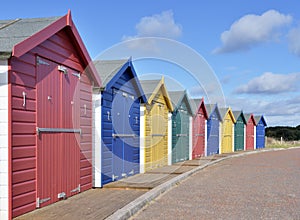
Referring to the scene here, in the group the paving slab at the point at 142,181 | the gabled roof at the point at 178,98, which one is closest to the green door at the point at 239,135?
the gabled roof at the point at 178,98

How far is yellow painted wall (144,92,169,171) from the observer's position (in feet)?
47.5

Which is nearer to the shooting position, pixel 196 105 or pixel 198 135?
pixel 196 105

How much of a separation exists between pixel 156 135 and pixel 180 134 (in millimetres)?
4322

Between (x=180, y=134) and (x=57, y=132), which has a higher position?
(x=57, y=132)

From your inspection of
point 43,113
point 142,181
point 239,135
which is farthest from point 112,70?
point 239,135

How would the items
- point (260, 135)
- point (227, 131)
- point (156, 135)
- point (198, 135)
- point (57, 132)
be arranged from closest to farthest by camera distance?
1. point (57, 132)
2. point (156, 135)
3. point (198, 135)
4. point (227, 131)
5. point (260, 135)

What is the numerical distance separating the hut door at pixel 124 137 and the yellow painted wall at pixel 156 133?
45.6 inches

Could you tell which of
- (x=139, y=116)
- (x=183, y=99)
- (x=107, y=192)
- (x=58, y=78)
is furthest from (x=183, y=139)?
(x=58, y=78)

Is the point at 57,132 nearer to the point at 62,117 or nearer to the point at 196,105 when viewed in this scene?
the point at 62,117

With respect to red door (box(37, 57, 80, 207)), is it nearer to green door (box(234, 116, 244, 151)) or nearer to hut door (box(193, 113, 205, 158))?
hut door (box(193, 113, 205, 158))

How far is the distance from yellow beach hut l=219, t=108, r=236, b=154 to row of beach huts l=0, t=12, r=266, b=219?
14639 millimetres

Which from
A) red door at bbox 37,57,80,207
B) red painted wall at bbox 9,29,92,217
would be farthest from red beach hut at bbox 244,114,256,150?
red painted wall at bbox 9,29,92,217

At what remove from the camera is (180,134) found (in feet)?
64.4

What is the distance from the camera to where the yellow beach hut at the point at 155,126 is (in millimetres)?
13992
